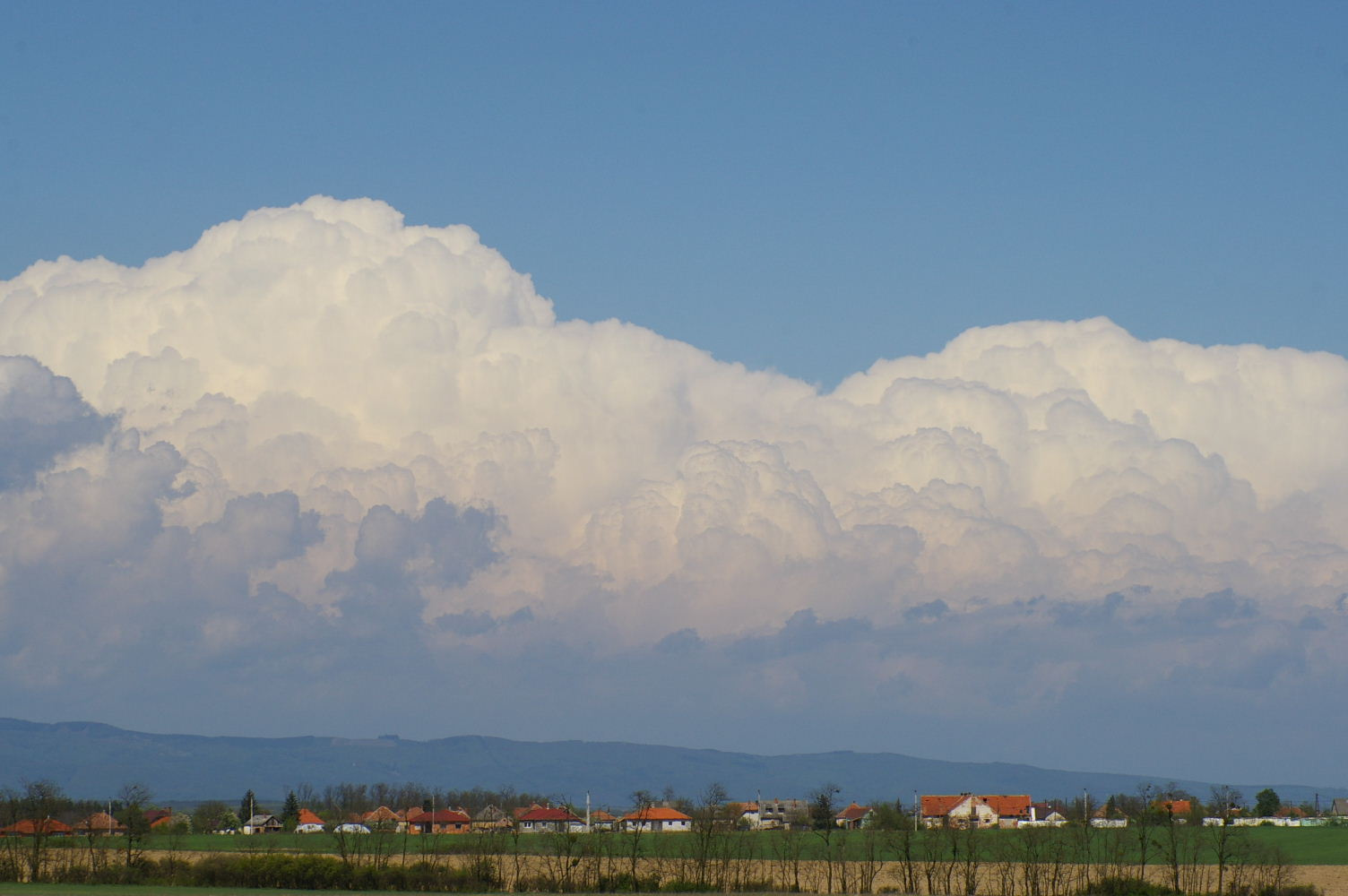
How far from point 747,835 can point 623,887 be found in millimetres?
59701

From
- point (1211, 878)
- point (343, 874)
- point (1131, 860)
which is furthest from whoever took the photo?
point (1131, 860)

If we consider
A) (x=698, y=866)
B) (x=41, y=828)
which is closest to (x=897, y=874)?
(x=698, y=866)

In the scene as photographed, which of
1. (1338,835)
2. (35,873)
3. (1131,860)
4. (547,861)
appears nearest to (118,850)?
(35,873)

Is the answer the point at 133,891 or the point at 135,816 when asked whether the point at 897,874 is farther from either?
the point at 135,816

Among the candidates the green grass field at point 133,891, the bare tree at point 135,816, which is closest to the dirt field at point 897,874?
the bare tree at point 135,816

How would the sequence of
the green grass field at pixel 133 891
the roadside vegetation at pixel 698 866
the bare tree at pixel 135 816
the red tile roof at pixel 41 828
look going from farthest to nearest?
the bare tree at pixel 135 816
the red tile roof at pixel 41 828
the roadside vegetation at pixel 698 866
the green grass field at pixel 133 891

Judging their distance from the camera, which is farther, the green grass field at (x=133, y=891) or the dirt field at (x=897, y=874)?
the dirt field at (x=897, y=874)

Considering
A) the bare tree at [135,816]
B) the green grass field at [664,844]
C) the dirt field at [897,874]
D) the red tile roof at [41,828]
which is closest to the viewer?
the dirt field at [897,874]

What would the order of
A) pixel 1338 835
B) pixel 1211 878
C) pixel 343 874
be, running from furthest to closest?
pixel 1338 835
pixel 1211 878
pixel 343 874

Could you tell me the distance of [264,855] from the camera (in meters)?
133

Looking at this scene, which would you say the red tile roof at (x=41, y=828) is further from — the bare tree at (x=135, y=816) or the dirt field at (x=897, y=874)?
the bare tree at (x=135, y=816)

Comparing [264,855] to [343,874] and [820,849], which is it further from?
[820,849]

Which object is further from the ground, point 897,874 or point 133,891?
point 133,891

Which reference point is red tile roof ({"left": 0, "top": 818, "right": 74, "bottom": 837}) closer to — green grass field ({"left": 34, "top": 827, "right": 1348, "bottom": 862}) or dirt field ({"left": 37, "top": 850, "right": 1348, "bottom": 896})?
green grass field ({"left": 34, "top": 827, "right": 1348, "bottom": 862})
